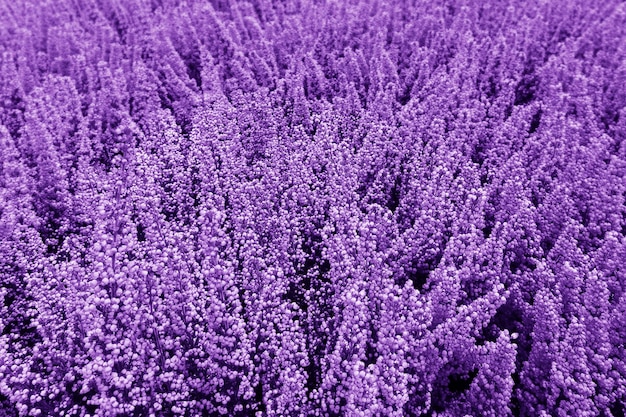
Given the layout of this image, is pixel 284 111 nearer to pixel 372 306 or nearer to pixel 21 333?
pixel 372 306

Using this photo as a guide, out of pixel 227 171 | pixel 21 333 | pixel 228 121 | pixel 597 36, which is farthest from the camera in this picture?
pixel 597 36

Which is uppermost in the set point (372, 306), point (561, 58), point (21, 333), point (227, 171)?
point (561, 58)

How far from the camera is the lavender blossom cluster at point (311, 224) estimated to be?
2.33 m

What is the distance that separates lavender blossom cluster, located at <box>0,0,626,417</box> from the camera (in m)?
2.33

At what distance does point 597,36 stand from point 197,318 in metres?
5.13

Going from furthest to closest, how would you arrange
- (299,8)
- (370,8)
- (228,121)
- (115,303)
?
(299,8)
(370,8)
(228,121)
(115,303)

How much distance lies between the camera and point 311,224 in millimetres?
3053

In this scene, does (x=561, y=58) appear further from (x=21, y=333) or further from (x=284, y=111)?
(x=21, y=333)

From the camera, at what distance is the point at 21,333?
9.53 ft

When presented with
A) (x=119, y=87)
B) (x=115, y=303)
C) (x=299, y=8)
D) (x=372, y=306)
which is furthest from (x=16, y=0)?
(x=372, y=306)

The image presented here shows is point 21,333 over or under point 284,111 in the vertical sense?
under

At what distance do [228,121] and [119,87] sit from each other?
1240 mm

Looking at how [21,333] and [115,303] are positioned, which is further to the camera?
[21,333]

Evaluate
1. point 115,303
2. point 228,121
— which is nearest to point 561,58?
point 228,121
